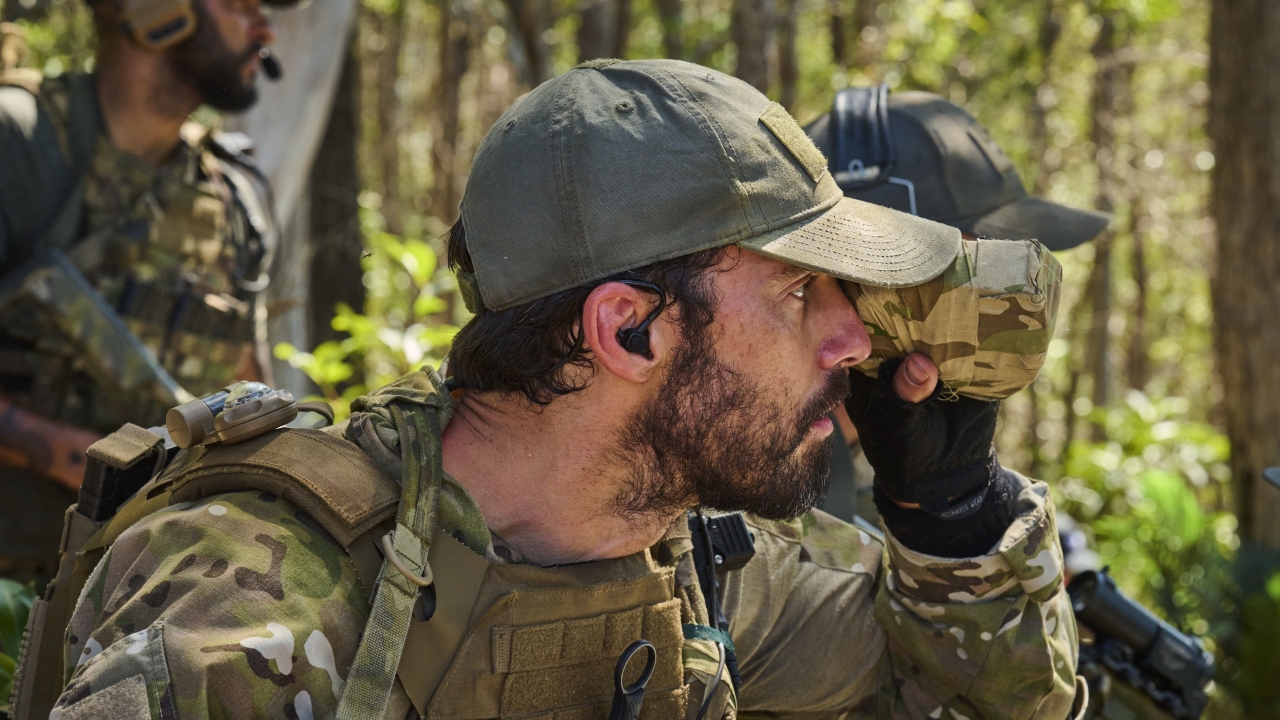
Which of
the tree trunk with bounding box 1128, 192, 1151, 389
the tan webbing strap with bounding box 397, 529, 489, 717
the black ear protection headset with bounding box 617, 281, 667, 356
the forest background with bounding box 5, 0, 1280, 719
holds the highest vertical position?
the black ear protection headset with bounding box 617, 281, 667, 356

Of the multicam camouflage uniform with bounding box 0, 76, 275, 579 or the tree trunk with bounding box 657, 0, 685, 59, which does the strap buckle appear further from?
the tree trunk with bounding box 657, 0, 685, 59

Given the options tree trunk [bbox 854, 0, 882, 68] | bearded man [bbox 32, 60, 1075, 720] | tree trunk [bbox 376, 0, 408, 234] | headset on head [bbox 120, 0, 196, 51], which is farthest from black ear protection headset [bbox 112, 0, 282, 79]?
tree trunk [bbox 376, 0, 408, 234]

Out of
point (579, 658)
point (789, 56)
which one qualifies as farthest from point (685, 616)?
point (789, 56)

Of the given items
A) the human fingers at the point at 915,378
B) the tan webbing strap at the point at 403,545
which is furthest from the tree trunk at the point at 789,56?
the tan webbing strap at the point at 403,545

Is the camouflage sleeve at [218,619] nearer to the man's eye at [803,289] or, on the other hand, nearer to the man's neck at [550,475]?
the man's neck at [550,475]

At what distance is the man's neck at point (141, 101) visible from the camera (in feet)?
12.1

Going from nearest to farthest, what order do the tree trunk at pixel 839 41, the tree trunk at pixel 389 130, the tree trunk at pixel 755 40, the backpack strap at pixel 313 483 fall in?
the backpack strap at pixel 313 483 < the tree trunk at pixel 755 40 < the tree trunk at pixel 839 41 < the tree trunk at pixel 389 130

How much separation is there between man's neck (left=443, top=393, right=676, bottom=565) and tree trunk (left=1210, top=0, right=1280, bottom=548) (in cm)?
489

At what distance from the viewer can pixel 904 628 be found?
2164 millimetres

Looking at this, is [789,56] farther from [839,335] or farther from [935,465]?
[839,335]

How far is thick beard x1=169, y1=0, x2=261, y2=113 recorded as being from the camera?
150 inches

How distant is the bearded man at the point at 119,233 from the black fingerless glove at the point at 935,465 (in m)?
2.35

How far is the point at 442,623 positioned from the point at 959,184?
1.83 metres

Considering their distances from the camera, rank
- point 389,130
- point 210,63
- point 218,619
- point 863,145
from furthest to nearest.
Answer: point 389,130 < point 210,63 < point 863,145 < point 218,619
